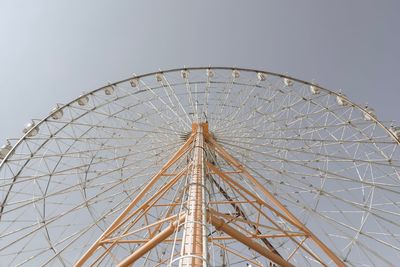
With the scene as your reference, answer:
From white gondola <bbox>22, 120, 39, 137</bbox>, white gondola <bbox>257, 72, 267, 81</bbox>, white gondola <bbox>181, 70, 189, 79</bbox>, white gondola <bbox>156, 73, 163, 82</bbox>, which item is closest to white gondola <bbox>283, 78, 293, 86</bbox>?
white gondola <bbox>257, 72, 267, 81</bbox>

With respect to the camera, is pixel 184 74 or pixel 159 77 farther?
pixel 184 74

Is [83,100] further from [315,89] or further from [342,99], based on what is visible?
[342,99]

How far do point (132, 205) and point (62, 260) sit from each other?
17.6ft

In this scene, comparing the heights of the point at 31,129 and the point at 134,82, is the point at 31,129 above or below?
below

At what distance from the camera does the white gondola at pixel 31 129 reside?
1730 centimetres

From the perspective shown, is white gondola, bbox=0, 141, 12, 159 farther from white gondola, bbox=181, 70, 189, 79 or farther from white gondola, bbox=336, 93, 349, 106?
white gondola, bbox=336, 93, 349, 106

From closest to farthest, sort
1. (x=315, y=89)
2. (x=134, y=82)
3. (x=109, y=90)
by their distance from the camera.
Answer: (x=109, y=90), (x=315, y=89), (x=134, y=82)

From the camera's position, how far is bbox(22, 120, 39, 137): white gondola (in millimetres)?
17297

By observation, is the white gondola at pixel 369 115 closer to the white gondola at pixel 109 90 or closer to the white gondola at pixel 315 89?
the white gondola at pixel 315 89

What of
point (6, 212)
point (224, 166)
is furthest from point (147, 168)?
point (6, 212)

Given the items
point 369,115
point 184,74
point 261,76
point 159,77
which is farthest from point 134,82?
point 369,115

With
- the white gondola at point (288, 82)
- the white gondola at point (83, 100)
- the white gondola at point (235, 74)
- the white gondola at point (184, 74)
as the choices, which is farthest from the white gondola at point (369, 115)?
the white gondola at point (83, 100)

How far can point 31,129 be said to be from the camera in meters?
17.3

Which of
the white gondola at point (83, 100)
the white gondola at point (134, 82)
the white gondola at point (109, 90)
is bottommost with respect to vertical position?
the white gondola at point (83, 100)
